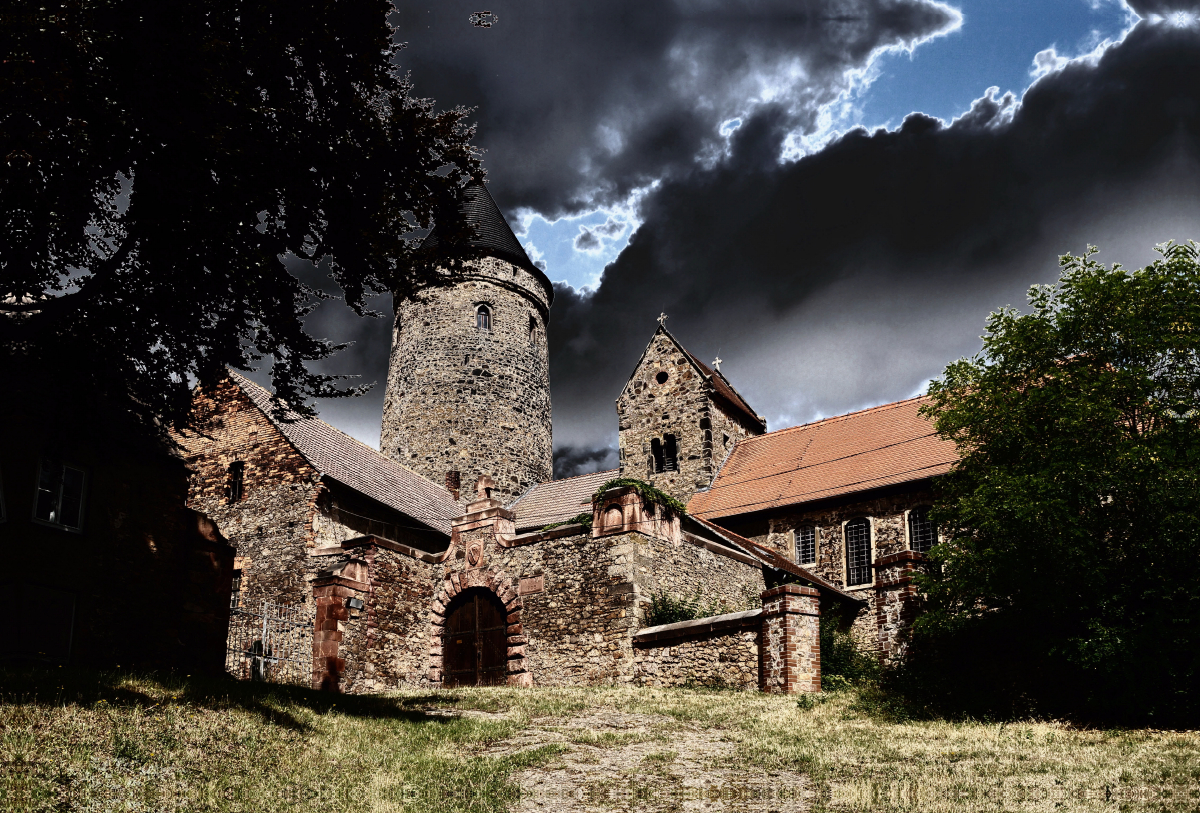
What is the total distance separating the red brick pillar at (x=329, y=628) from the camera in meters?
19.5

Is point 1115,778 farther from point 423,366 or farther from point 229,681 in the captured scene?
point 423,366

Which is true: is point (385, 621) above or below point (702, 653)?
above

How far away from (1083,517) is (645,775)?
28.8ft

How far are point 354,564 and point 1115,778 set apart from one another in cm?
1520

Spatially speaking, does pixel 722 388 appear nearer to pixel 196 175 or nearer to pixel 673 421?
pixel 673 421

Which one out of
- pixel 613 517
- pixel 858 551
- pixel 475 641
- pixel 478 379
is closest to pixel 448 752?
pixel 613 517

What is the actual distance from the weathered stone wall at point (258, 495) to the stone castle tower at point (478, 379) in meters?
10.8

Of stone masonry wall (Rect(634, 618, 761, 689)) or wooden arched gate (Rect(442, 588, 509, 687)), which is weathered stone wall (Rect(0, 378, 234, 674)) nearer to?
wooden arched gate (Rect(442, 588, 509, 687))

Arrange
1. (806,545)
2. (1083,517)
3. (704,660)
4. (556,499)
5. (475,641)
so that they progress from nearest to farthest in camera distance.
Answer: (1083,517) → (704,660) → (475,641) → (806,545) → (556,499)

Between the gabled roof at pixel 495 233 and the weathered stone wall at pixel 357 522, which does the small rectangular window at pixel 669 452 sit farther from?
the gabled roof at pixel 495 233

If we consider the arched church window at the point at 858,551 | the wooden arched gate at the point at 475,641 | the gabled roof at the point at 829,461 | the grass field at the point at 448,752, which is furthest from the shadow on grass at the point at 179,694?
the gabled roof at the point at 829,461

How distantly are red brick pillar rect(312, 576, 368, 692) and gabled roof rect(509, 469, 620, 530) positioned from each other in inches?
377

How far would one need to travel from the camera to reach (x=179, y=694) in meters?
11.5

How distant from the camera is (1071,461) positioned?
15023 millimetres
